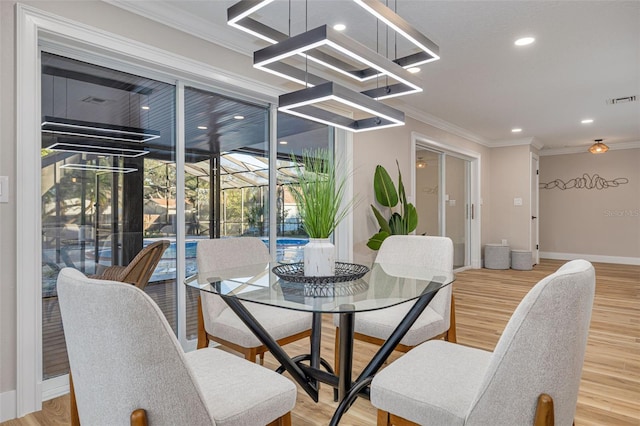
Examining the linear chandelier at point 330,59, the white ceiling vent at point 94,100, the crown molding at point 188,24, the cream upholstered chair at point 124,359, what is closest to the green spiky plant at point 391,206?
the crown molding at point 188,24

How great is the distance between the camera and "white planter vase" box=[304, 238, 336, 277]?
1.85m

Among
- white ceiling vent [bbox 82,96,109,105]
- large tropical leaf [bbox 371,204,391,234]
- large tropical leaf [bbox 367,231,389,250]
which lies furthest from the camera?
large tropical leaf [bbox 371,204,391,234]

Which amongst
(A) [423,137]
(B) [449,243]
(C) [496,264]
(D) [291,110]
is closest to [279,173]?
(D) [291,110]

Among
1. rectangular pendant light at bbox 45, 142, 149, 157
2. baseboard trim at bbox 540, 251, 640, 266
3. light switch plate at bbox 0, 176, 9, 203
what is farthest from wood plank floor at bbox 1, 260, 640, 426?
baseboard trim at bbox 540, 251, 640, 266

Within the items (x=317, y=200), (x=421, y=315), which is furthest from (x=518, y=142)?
(x=317, y=200)

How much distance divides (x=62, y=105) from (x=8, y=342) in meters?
1.35

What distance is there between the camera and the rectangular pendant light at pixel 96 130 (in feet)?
7.80

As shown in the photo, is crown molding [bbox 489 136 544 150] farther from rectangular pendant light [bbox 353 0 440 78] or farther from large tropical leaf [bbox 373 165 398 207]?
rectangular pendant light [bbox 353 0 440 78]

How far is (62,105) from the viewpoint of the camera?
241 cm

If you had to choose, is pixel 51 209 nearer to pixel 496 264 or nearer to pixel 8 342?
pixel 8 342

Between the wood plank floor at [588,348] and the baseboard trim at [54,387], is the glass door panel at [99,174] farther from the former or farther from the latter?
the wood plank floor at [588,348]

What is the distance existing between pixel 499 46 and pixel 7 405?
4019 millimetres

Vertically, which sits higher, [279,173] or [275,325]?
[279,173]

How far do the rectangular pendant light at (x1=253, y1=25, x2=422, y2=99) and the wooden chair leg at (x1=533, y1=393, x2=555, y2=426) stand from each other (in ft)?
4.33
